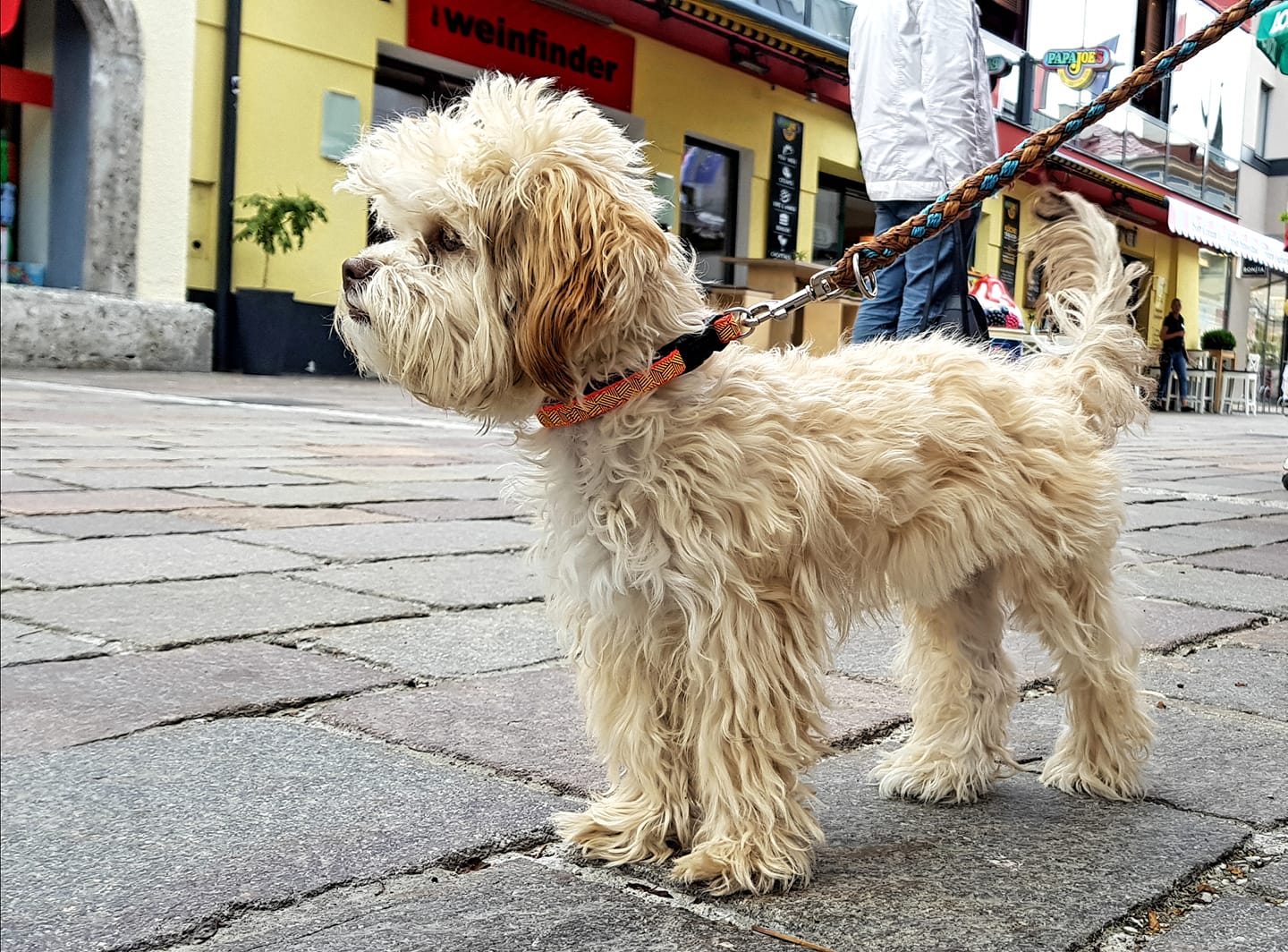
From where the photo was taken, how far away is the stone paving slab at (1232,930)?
1753mm

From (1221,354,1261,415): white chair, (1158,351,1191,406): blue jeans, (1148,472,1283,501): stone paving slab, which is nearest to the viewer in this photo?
(1148,472,1283,501): stone paving slab

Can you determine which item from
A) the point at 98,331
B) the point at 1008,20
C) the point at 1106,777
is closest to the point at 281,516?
the point at 1106,777

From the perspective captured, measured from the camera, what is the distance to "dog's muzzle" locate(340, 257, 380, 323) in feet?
6.57

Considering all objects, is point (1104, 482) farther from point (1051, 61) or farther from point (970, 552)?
point (1051, 61)

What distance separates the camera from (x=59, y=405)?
9258 mm

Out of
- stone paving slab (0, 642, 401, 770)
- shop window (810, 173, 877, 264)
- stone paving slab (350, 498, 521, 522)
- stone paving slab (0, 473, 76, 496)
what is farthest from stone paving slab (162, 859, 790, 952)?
shop window (810, 173, 877, 264)

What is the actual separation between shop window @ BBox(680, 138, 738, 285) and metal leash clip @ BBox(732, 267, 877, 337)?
16202mm

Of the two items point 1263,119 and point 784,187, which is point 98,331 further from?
point 1263,119

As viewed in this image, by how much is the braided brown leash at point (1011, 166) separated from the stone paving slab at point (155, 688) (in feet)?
4.76

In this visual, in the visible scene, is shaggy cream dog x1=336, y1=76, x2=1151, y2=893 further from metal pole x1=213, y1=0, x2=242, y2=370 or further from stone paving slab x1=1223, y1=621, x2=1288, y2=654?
metal pole x1=213, y1=0, x2=242, y2=370

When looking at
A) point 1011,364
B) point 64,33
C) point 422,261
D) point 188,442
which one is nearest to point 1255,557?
point 1011,364

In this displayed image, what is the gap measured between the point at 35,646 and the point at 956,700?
2263mm

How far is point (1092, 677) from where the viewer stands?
2.51 m

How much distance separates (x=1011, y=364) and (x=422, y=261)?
1.27 metres
